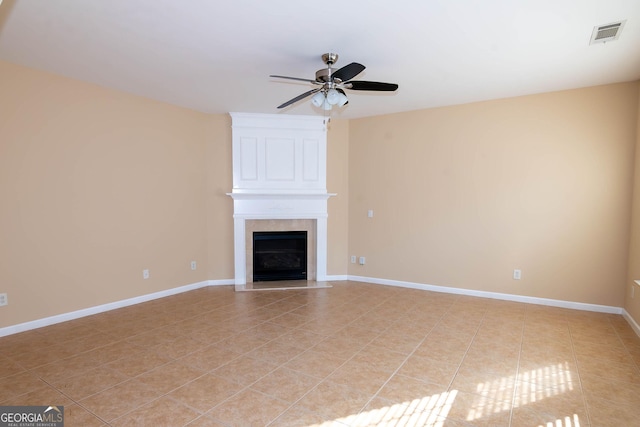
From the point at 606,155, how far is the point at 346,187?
132 inches

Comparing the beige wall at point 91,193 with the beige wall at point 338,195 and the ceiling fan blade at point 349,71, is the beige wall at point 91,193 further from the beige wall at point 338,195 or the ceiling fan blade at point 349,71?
the ceiling fan blade at point 349,71

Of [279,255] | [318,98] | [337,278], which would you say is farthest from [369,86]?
[337,278]

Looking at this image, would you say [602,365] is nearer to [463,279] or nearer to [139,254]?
[463,279]

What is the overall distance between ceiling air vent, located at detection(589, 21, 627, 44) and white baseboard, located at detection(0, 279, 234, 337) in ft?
17.0

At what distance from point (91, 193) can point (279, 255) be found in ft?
9.03

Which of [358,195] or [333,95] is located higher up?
[333,95]

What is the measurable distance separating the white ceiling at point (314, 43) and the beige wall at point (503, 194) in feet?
1.55

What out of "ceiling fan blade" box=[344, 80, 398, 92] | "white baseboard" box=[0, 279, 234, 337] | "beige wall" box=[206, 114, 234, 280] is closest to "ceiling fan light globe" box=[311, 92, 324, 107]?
"ceiling fan blade" box=[344, 80, 398, 92]

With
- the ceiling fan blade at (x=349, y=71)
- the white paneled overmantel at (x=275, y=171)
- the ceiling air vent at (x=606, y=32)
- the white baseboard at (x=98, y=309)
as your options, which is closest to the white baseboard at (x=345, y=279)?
the white baseboard at (x=98, y=309)

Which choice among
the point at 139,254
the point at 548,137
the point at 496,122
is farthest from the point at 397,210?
the point at 139,254

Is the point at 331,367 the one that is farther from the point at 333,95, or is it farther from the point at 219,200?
the point at 219,200

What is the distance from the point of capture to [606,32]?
2.71m

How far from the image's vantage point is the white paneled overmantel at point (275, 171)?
5.28 metres

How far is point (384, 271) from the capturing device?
5.48 m
